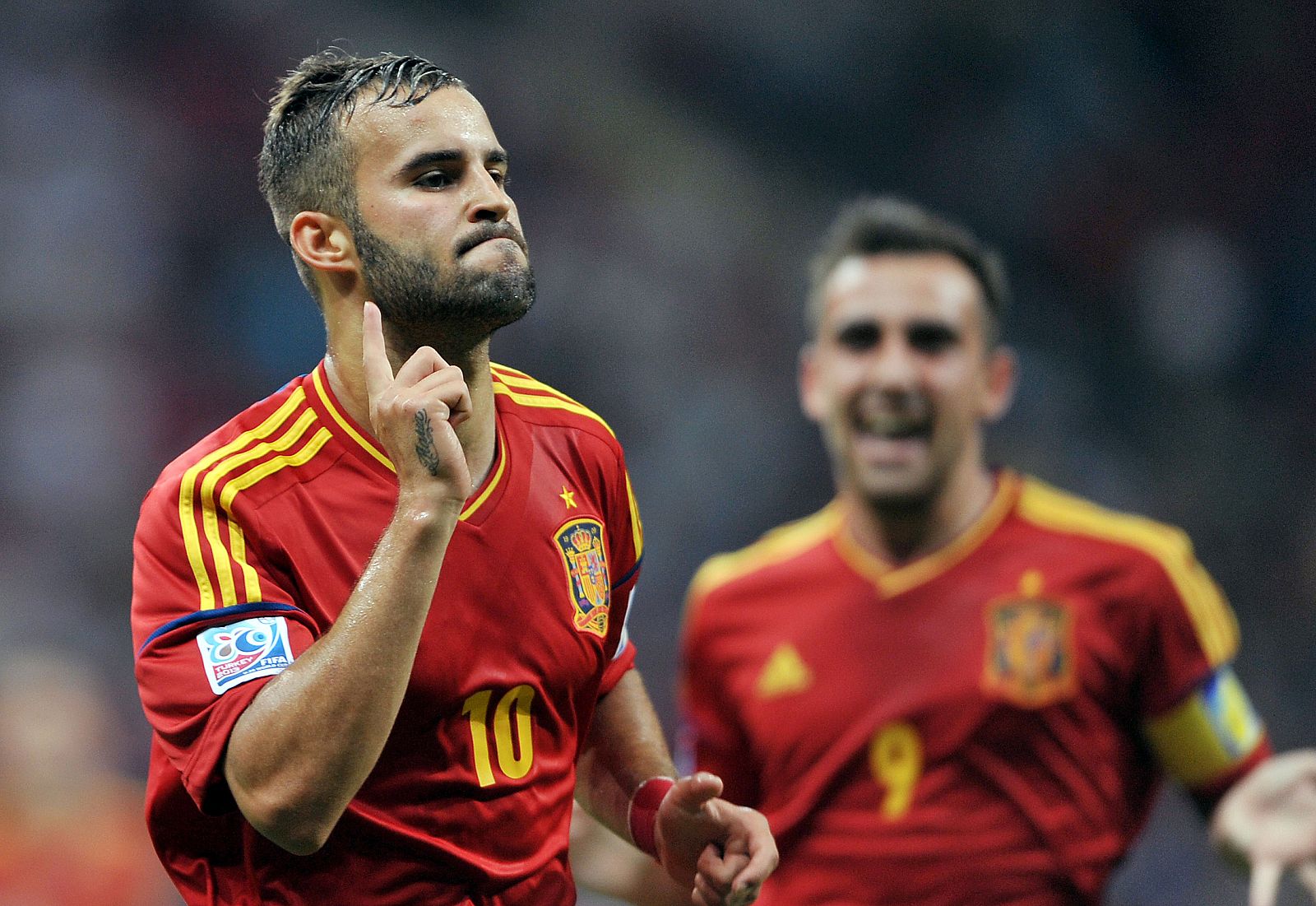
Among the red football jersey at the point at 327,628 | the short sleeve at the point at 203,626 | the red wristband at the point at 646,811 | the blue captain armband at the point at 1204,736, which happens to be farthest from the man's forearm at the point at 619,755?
the blue captain armband at the point at 1204,736

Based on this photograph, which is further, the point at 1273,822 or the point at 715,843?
the point at 1273,822

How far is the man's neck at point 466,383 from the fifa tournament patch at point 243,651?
38 cm

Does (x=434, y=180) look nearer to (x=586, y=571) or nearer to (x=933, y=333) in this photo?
(x=586, y=571)

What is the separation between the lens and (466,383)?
2334 millimetres

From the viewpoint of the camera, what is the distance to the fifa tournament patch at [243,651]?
6.65ft

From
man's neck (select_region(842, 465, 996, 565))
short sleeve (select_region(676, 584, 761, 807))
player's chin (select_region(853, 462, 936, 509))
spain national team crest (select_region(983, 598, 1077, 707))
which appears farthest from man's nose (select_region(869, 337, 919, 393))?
short sleeve (select_region(676, 584, 761, 807))

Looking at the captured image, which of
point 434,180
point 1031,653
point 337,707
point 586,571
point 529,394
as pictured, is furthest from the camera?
point 1031,653

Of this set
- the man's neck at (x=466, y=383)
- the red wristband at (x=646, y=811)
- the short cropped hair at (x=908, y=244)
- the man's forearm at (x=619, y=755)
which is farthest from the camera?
the short cropped hair at (x=908, y=244)

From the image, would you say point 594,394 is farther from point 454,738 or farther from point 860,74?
point 454,738

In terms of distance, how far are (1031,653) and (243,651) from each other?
2.57 metres

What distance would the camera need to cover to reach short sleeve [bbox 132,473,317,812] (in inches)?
79.7

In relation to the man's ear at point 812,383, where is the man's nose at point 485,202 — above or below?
above

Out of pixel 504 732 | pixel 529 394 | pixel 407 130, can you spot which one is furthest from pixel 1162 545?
pixel 407 130

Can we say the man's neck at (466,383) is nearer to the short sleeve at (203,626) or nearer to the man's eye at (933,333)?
the short sleeve at (203,626)
